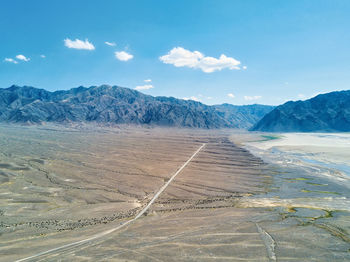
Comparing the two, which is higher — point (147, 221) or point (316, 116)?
point (316, 116)

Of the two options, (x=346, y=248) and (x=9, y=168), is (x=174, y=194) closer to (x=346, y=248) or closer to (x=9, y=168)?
(x=346, y=248)

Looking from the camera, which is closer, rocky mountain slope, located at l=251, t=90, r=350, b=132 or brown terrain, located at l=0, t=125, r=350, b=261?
brown terrain, located at l=0, t=125, r=350, b=261

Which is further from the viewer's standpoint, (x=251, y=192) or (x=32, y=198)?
(x=251, y=192)

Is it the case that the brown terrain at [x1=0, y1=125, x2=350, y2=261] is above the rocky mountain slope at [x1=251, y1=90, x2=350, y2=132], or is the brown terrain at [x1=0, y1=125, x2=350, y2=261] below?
below

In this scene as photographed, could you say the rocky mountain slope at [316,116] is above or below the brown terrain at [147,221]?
above

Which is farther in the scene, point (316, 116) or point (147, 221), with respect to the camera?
point (316, 116)

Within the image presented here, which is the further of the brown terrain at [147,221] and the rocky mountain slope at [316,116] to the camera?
the rocky mountain slope at [316,116]

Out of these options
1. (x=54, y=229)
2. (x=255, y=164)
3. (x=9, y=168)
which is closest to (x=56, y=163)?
(x=9, y=168)

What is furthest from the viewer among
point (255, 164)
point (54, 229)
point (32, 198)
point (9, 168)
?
point (255, 164)
